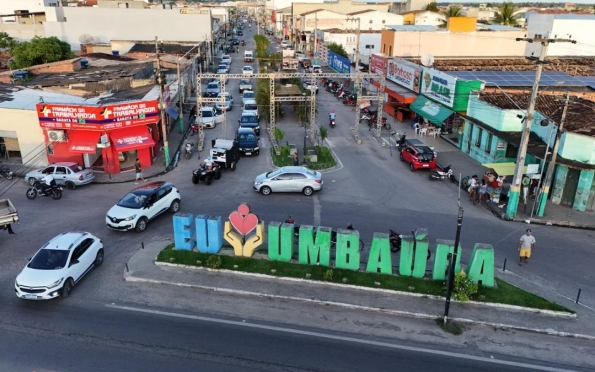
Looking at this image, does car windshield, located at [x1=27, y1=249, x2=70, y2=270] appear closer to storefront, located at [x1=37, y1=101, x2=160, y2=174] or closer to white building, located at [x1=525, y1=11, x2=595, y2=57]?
storefront, located at [x1=37, y1=101, x2=160, y2=174]

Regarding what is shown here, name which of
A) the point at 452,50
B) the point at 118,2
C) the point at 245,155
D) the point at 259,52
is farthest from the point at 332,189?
the point at 118,2

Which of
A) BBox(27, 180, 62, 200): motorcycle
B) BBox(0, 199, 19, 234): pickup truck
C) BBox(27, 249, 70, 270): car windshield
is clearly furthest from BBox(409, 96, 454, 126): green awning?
BBox(0, 199, 19, 234): pickup truck

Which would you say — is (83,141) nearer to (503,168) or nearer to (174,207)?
(174,207)

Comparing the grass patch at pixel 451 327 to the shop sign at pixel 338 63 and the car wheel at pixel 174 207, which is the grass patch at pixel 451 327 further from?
the shop sign at pixel 338 63

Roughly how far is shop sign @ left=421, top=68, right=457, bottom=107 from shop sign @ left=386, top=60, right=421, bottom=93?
1.28 meters

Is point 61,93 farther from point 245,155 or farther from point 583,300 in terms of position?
A: point 583,300

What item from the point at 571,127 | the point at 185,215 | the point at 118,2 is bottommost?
the point at 185,215

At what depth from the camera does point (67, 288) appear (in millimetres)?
15336

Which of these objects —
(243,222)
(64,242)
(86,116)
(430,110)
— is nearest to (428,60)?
(430,110)

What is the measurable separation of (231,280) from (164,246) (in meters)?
4.11

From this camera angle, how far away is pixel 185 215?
18000 millimetres

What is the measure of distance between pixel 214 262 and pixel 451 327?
8.63m

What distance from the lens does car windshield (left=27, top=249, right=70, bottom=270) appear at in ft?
50.2

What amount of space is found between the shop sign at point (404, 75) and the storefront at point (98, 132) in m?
23.6
